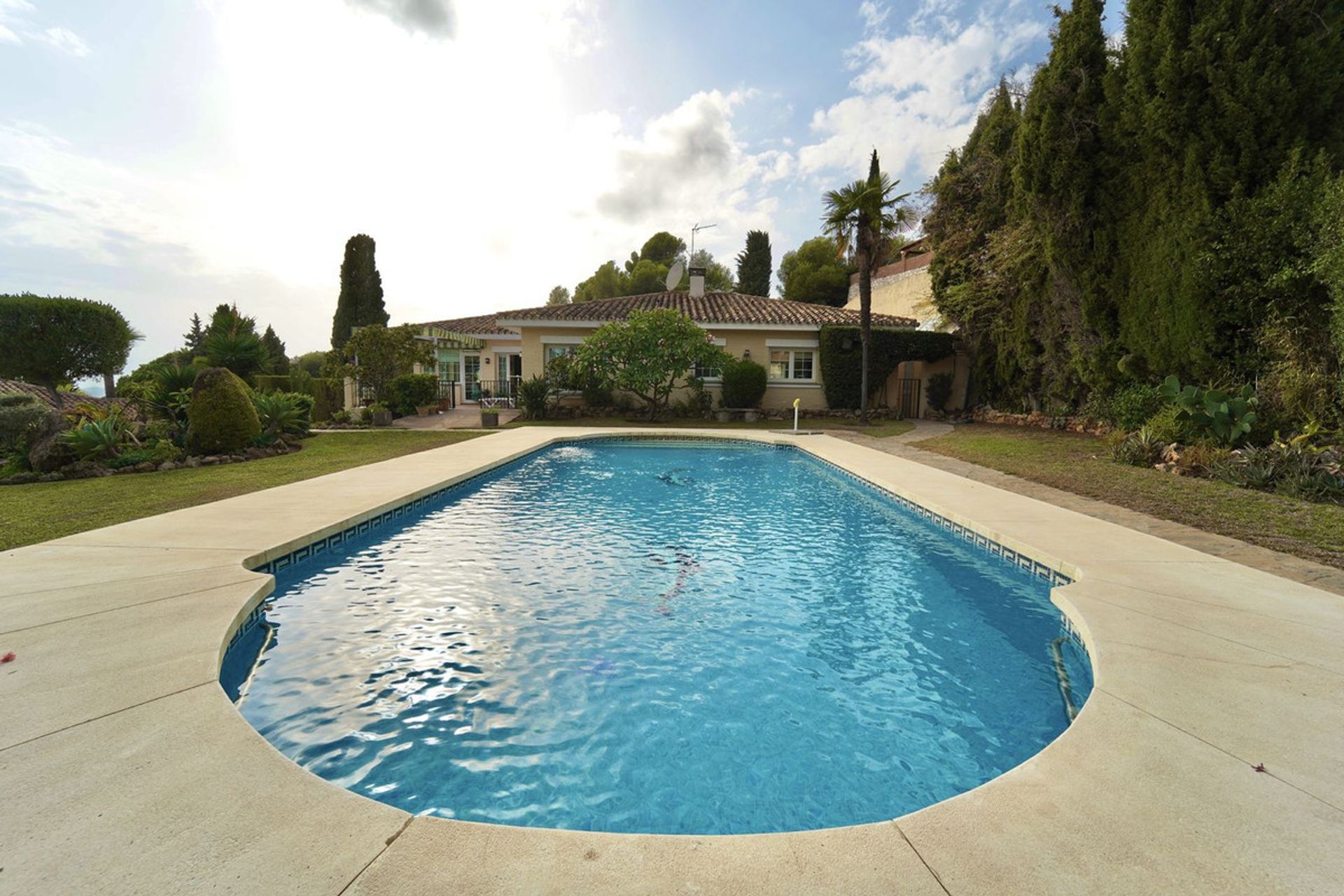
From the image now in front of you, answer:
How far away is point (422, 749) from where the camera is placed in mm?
3137

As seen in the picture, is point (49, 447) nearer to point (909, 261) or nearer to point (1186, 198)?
point (1186, 198)

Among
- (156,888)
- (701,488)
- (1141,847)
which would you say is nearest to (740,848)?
(1141,847)

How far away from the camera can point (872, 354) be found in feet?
69.7

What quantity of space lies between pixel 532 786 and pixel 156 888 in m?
1.47

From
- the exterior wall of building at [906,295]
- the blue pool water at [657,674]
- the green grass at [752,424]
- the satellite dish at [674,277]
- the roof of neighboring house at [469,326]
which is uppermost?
the satellite dish at [674,277]

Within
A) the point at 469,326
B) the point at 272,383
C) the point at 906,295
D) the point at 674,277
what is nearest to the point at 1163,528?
the point at 272,383

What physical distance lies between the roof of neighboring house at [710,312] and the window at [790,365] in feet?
3.62

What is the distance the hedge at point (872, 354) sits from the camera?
2130 centimetres

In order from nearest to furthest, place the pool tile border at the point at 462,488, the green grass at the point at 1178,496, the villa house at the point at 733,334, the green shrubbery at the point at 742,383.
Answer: the pool tile border at the point at 462,488 → the green grass at the point at 1178,496 → the green shrubbery at the point at 742,383 → the villa house at the point at 733,334

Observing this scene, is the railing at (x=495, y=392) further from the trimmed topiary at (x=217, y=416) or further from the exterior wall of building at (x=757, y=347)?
the trimmed topiary at (x=217, y=416)

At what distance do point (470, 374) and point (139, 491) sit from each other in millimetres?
19293

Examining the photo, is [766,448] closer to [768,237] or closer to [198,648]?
[198,648]

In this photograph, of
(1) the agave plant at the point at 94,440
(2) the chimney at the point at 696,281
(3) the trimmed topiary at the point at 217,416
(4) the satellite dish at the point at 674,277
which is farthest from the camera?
(4) the satellite dish at the point at 674,277

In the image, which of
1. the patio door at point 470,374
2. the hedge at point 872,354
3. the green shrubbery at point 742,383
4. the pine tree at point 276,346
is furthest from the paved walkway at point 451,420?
the pine tree at point 276,346
